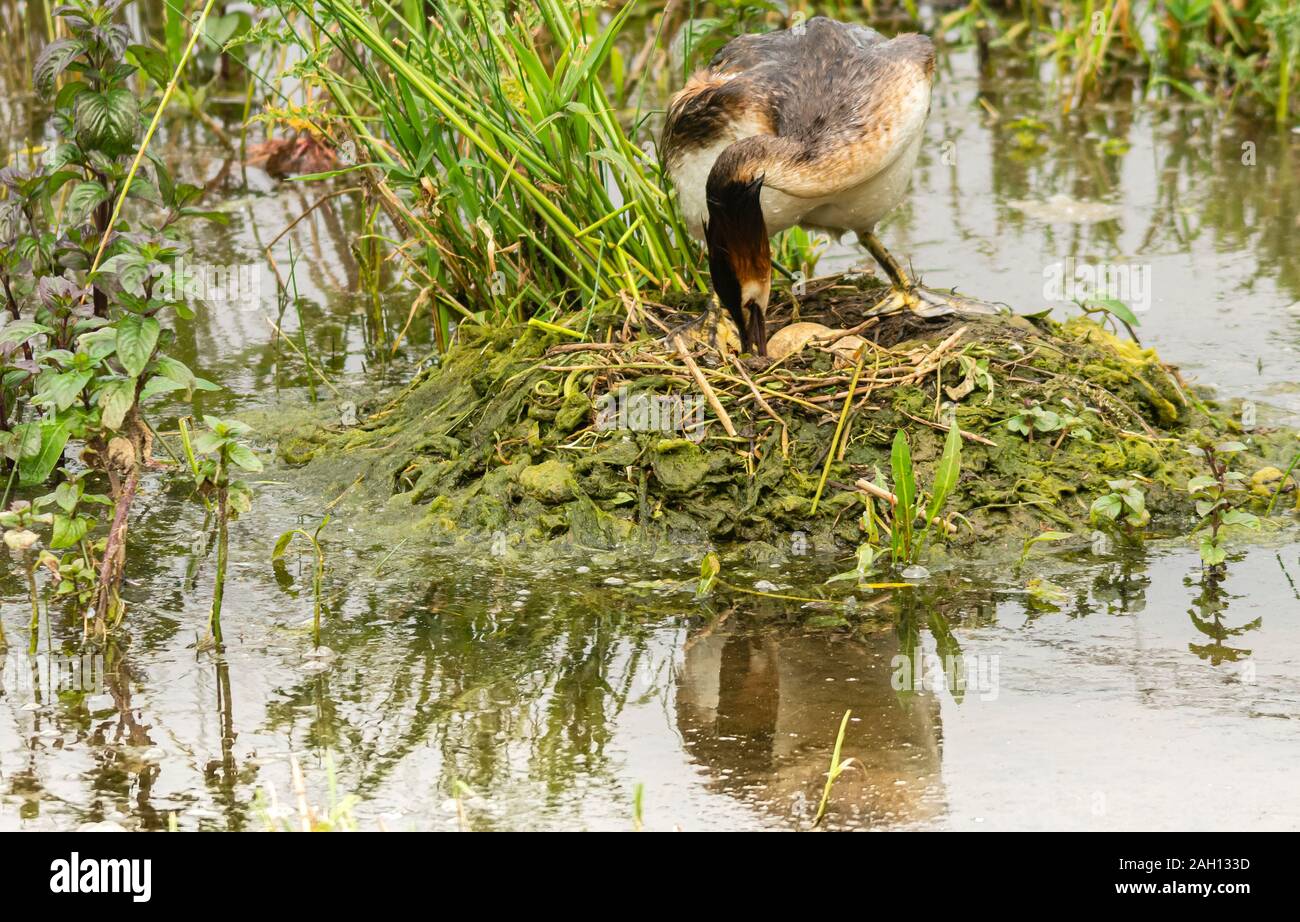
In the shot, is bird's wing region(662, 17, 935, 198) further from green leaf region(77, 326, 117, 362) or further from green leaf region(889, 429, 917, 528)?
green leaf region(77, 326, 117, 362)

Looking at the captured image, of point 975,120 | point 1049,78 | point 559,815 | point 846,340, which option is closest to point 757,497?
point 846,340

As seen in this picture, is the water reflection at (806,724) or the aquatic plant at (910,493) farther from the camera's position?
the aquatic plant at (910,493)

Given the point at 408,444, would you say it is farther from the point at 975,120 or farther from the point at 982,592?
the point at 975,120

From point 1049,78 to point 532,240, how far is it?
5586 millimetres

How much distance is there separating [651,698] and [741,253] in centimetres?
177

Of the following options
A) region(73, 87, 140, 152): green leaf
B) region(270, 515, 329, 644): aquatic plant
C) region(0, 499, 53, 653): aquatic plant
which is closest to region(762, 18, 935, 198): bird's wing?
region(270, 515, 329, 644): aquatic plant

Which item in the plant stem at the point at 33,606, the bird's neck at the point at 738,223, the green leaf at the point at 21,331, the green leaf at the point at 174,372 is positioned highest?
the bird's neck at the point at 738,223

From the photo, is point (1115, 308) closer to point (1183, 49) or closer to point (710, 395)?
point (710, 395)

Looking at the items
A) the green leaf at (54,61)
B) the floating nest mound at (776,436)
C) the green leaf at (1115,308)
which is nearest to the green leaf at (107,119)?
the green leaf at (54,61)

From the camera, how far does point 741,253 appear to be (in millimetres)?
5473

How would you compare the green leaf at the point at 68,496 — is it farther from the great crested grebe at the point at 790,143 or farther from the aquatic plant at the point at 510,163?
the great crested grebe at the point at 790,143

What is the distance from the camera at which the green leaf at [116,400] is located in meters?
4.52

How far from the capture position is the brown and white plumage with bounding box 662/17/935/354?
211 inches

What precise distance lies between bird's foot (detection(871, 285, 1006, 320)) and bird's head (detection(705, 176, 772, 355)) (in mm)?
558
